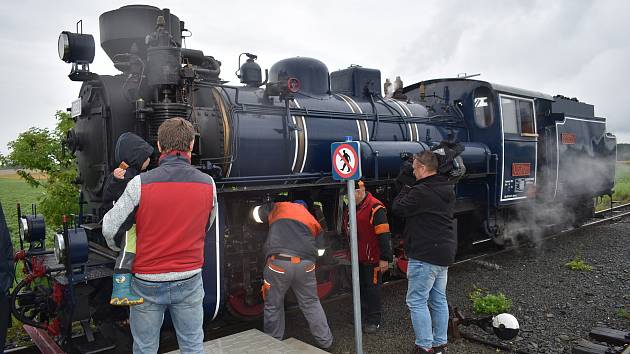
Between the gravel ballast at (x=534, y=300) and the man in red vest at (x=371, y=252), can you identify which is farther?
the man in red vest at (x=371, y=252)

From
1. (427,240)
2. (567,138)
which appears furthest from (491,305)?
(567,138)

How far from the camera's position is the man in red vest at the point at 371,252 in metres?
5.27

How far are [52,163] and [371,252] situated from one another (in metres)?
5.19

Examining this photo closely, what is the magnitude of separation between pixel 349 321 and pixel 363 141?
7.23 feet

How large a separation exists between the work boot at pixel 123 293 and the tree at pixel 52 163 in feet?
16.8

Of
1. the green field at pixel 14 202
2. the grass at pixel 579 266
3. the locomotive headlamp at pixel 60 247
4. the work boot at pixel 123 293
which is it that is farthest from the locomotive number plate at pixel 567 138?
the green field at pixel 14 202

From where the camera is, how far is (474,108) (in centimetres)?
863

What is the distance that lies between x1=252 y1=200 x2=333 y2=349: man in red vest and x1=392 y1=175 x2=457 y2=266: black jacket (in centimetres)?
98

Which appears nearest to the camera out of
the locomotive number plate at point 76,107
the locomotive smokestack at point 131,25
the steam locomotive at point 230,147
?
the steam locomotive at point 230,147

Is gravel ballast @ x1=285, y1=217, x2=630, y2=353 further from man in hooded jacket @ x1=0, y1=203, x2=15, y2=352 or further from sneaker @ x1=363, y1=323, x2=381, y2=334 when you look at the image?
man in hooded jacket @ x1=0, y1=203, x2=15, y2=352

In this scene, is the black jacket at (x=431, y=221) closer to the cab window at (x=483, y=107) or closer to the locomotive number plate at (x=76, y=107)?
the locomotive number plate at (x=76, y=107)

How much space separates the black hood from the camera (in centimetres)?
373

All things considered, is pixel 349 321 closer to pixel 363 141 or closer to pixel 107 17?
pixel 363 141

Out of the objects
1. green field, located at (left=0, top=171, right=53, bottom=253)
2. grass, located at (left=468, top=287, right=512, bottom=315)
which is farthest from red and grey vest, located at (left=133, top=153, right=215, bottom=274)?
green field, located at (left=0, top=171, right=53, bottom=253)
